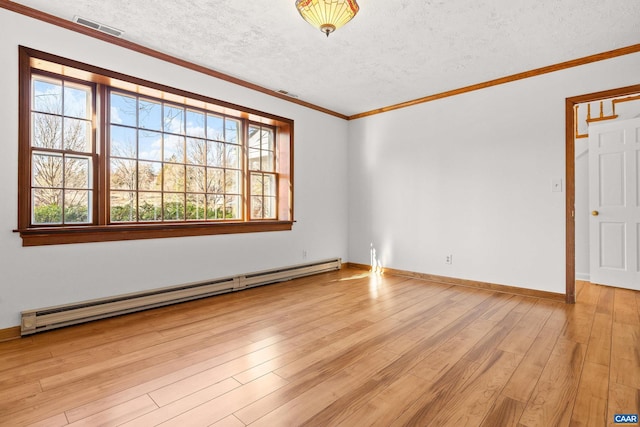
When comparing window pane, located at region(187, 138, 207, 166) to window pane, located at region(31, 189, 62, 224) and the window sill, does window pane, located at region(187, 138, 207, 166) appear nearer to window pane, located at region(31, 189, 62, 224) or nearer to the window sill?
the window sill

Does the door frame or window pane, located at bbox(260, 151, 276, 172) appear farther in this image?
window pane, located at bbox(260, 151, 276, 172)

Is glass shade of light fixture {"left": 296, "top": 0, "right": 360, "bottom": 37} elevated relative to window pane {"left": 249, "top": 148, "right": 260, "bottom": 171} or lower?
elevated

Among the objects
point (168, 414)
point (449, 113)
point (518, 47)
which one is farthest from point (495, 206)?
point (168, 414)

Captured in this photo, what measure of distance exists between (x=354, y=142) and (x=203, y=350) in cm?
441

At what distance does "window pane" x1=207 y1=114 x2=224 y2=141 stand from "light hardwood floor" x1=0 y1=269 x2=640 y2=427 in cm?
218

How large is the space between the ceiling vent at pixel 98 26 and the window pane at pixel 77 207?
1554 millimetres

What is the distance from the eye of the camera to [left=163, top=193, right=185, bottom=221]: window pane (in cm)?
384

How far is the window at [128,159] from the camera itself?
2.96 metres

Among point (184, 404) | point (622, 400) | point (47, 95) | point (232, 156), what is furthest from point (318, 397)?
point (47, 95)

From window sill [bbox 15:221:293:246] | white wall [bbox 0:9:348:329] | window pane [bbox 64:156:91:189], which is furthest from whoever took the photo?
window pane [bbox 64:156:91:189]

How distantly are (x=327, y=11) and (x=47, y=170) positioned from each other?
9.49 ft

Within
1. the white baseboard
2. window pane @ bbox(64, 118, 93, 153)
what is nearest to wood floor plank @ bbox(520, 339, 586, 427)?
the white baseboard

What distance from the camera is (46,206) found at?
9.90 ft

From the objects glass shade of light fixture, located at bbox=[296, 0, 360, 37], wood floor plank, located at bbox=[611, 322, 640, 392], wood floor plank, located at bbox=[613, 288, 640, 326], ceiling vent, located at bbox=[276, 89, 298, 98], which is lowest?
wood floor plank, located at bbox=[611, 322, 640, 392]
